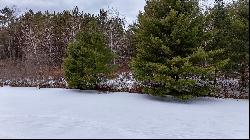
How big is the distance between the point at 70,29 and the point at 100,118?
3035 cm

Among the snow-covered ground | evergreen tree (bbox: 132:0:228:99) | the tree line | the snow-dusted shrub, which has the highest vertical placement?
the tree line

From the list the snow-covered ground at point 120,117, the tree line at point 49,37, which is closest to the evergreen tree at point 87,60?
the snow-covered ground at point 120,117

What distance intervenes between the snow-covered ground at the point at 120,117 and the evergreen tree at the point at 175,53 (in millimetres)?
795

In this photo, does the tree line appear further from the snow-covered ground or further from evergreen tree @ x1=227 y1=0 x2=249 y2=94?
evergreen tree @ x1=227 y1=0 x2=249 y2=94

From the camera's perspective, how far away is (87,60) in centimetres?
2162

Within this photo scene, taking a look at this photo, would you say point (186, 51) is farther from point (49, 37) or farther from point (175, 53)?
point (49, 37)

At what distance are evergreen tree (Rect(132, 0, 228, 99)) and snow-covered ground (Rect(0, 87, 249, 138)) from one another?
79 cm

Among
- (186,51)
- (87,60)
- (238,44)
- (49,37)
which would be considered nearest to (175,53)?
(186,51)

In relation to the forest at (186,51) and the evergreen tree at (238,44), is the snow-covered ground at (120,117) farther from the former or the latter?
the evergreen tree at (238,44)

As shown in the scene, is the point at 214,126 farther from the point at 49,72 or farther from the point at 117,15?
the point at 117,15

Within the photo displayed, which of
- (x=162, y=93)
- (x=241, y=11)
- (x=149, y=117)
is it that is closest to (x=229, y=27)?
(x=241, y=11)

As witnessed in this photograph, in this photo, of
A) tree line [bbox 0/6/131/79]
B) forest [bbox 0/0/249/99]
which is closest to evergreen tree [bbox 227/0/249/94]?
forest [bbox 0/0/249/99]

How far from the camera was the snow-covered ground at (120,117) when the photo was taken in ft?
36.4

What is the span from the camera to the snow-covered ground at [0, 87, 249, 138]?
437 inches
